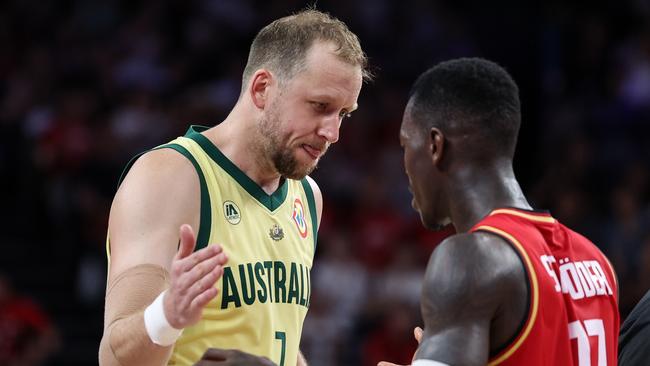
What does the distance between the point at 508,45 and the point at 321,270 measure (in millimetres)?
5103

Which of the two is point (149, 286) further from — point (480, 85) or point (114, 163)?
point (114, 163)

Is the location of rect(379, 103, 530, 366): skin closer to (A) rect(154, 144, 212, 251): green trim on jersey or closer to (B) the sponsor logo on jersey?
(A) rect(154, 144, 212, 251): green trim on jersey

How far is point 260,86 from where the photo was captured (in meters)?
4.86

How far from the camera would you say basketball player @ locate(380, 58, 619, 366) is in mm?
3193

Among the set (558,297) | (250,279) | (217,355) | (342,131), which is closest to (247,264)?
(250,279)

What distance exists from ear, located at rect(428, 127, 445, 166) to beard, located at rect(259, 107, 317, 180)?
4.30ft

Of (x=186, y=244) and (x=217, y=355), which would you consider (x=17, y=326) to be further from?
(x=217, y=355)

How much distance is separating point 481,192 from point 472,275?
386 millimetres

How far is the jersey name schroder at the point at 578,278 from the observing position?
3.40 m

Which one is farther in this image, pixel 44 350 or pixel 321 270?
pixel 321 270

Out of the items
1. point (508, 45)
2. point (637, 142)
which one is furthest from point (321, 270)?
point (508, 45)

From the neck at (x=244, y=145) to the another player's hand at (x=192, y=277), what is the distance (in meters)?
1.09

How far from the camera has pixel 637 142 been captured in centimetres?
1200

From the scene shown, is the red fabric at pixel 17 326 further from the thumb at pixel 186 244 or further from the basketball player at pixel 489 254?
the basketball player at pixel 489 254
